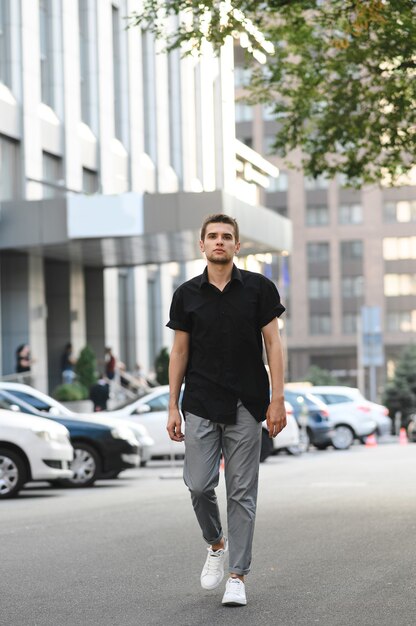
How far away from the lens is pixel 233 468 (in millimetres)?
7691

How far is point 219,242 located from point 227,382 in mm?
757

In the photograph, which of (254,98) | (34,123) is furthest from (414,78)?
(34,123)

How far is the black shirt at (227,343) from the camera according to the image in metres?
7.64

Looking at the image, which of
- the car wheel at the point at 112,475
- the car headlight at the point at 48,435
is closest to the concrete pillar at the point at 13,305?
the car wheel at the point at 112,475

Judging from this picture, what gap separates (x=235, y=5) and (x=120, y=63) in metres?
29.9

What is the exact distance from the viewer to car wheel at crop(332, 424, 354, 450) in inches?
1446

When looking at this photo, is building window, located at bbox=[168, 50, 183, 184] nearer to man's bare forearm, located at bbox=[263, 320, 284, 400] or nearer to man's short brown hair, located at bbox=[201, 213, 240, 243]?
man's short brown hair, located at bbox=[201, 213, 240, 243]

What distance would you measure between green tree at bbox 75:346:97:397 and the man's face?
3014 cm

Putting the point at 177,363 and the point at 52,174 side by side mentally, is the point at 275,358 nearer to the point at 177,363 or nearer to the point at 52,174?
the point at 177,363

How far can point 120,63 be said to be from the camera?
146 feet

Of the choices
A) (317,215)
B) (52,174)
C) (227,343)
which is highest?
(317,215)

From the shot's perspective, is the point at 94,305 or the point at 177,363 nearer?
the point at 177,363

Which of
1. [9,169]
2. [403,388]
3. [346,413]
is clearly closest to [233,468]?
[9,169]

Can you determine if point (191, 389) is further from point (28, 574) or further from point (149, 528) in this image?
point (149, 528)
